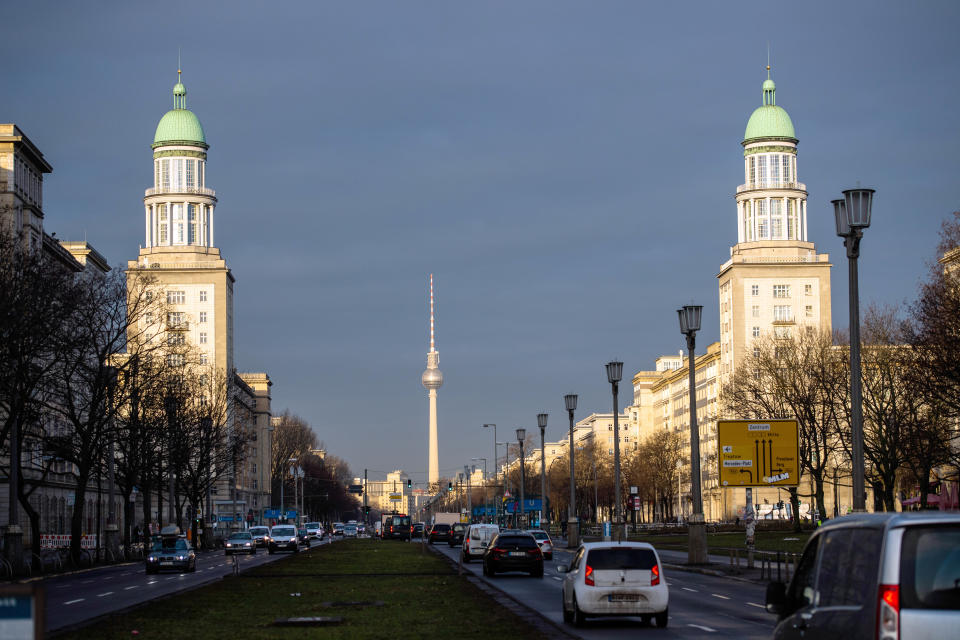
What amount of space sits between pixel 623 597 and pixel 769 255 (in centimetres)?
13173

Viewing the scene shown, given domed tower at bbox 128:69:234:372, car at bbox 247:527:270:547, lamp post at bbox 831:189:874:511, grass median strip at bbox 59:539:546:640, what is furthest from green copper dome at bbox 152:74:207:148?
lamp post at bbox 831:189:874:511

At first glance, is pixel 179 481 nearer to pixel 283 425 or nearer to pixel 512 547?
pixel 512 547

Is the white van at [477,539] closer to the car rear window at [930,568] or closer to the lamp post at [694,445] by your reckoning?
the lamp post at [694,445]

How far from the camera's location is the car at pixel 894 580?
9.24m

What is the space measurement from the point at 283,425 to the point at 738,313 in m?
79.5

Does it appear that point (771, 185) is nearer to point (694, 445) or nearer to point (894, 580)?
point (694, 445)

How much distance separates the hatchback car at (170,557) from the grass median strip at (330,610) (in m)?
10.4

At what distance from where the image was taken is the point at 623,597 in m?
24.1

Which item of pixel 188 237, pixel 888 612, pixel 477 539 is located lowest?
pixel 477 539

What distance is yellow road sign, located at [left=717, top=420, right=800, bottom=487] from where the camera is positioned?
46531 mm

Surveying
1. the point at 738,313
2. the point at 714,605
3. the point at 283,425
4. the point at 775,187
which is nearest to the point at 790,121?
the point at 775,187

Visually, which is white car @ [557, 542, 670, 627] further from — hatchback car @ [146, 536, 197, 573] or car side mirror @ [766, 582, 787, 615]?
hatchback car @ [146, 536, 197, 573]

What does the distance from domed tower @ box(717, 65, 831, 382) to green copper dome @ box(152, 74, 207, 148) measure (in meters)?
64.9

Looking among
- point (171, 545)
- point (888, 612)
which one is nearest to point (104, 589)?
point (171, 545)
